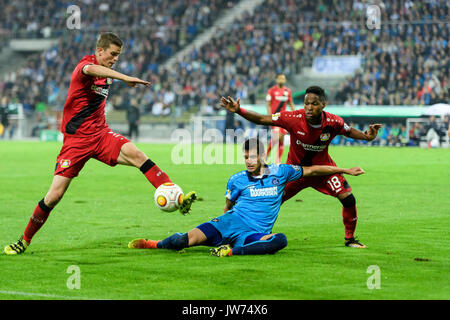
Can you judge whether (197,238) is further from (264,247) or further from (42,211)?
(42,211)

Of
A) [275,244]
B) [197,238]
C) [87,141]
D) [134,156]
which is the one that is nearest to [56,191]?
[87,141]

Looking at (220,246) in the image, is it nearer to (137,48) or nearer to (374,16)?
(374,16)

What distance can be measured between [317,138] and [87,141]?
2641 millimetres

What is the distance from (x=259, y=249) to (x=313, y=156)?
158cm

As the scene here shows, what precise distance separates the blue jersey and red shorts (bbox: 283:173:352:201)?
1.18 feet

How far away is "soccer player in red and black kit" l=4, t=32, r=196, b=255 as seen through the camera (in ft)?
27.7

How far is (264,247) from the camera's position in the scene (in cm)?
798

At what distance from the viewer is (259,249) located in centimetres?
800

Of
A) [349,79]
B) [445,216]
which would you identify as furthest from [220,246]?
[349,79]

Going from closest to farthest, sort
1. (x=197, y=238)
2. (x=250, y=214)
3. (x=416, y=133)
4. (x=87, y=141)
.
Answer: (x=197, y=238)
(x=250, y=214)
(x=87, y=141)
(x=416, y=133)

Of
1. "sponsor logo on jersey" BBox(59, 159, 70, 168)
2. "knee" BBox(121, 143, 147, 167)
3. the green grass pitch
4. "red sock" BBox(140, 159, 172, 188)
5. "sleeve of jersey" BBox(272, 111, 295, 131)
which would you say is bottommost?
the green grass pitch

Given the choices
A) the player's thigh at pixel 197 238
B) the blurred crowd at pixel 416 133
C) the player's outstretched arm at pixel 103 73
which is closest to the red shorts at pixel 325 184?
the player's thigh at pixel 197 238

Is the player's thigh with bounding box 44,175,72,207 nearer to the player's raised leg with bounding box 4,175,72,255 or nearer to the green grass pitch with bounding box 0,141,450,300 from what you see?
the player's raised leg with bounding box 4,175,72,255

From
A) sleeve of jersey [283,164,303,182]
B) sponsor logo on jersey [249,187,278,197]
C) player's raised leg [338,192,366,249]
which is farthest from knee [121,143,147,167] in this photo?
player's raised leg [338,192,366,249]
